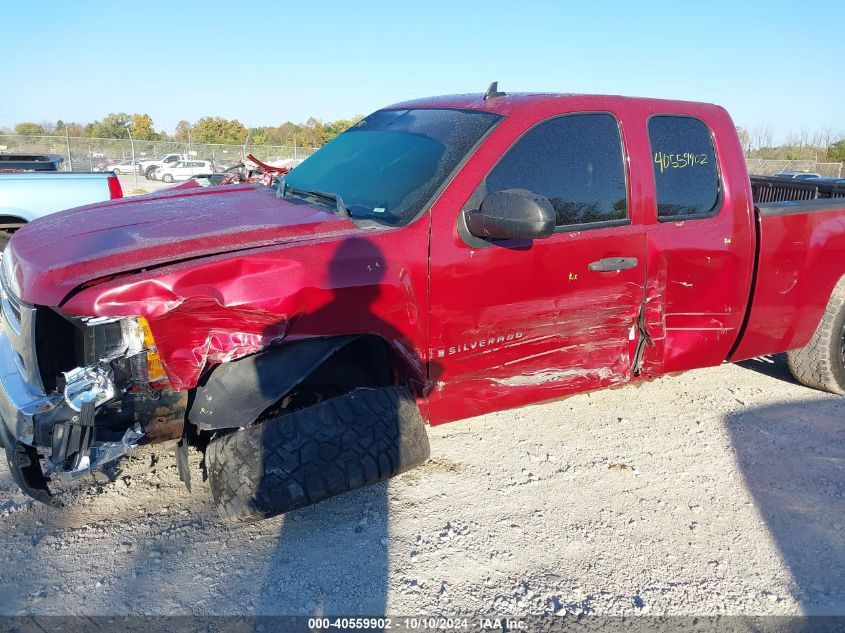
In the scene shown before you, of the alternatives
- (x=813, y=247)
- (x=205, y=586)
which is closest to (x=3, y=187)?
(x=205, y=586)

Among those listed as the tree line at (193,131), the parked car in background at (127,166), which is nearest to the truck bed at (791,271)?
the parked car in background at (127,166)

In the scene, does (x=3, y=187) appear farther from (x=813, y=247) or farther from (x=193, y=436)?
(x=813, y=247)

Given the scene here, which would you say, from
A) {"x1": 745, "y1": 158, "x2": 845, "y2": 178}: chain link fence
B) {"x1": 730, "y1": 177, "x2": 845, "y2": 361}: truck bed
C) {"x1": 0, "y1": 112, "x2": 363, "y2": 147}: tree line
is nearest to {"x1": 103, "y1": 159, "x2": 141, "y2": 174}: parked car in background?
{"x1": 0, "y1": 112, "x2": 363, "y2": 147}: tree line

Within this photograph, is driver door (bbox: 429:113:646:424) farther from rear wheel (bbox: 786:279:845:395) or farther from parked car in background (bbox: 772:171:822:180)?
parked car in background (bbox: 772:171:822:180)

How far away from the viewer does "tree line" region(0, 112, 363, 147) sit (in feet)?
180

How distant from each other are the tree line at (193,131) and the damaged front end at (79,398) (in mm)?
51678

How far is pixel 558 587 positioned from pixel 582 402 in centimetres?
191

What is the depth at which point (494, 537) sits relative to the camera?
300 centimetres

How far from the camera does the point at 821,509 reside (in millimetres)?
3301

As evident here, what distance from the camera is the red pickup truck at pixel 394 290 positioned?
2.56 m

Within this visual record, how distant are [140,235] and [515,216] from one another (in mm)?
1582

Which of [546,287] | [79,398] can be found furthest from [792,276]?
[79,398]

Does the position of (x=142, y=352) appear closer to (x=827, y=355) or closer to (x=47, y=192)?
(x=827, y=355)

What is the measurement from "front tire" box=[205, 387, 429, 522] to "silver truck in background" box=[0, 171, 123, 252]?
4.27m
